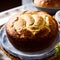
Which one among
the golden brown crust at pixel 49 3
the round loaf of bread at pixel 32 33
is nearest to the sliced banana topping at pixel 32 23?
the round loaf of bread at pixel 32 33

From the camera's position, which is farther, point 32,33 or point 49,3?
point 49,3

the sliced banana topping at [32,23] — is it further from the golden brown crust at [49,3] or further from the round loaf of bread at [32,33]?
the golden brown crust at [49,3]

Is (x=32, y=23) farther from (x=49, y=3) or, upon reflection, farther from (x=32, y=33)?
(x=49, y=3)

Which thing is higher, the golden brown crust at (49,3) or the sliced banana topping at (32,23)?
the sliced banana topping at (32,23)

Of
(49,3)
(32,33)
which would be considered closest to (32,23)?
(32,33)

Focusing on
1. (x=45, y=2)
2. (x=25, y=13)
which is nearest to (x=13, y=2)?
(x=45, y=2)

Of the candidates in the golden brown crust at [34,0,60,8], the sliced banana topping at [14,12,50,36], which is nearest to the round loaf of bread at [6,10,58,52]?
the sliced banana topping at [14,12,50,36]

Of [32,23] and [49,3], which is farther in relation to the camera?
[49,3]

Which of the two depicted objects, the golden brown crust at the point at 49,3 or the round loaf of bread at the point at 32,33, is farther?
the golden brown crust at the point at 49,3

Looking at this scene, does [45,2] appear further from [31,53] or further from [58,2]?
[31,53]
